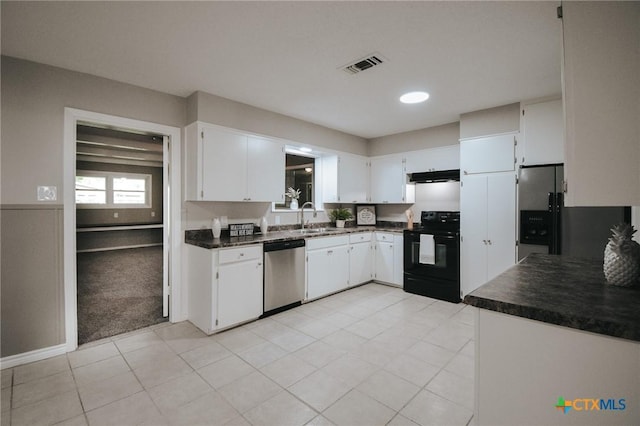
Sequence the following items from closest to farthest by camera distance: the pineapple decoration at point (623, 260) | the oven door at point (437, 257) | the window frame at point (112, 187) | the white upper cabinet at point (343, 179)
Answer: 1. the pineapple decoration at point (623, 260)
2. the oven door at point (437, 257)
3. the white upper cabinet at point (343, 179)
4. the window frame at point (112, 187)

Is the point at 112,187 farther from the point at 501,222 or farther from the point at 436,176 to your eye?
the point at 501,222

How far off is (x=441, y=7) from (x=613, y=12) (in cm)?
87

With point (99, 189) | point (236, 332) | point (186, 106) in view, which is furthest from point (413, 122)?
point (99, 189)

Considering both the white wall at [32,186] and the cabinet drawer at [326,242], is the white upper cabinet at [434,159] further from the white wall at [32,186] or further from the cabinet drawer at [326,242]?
the white wall at [32,186]

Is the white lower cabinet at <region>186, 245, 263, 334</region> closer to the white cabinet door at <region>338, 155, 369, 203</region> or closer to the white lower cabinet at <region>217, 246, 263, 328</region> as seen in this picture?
the white lower cabinet at <region>217, 246, 263, 328</region>

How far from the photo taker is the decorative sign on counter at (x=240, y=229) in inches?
137

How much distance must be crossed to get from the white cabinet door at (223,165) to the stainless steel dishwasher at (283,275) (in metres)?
0.76

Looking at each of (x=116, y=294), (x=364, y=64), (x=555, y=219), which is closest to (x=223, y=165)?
(x=364, y=64)

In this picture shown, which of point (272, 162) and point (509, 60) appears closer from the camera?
point (509, 60)

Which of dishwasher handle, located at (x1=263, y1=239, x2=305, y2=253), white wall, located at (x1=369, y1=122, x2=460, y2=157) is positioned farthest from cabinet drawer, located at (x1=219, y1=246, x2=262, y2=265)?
white wall, located at (x1=369, y1=122, x2=460, y2=157)

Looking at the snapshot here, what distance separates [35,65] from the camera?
245 centimetres

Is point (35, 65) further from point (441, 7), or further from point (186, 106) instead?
point (441, 7)

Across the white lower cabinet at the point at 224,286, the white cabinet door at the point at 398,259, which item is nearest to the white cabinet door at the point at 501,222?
the white cabinet door at the point at 398,259

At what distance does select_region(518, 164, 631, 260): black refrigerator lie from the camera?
2.74 metres
